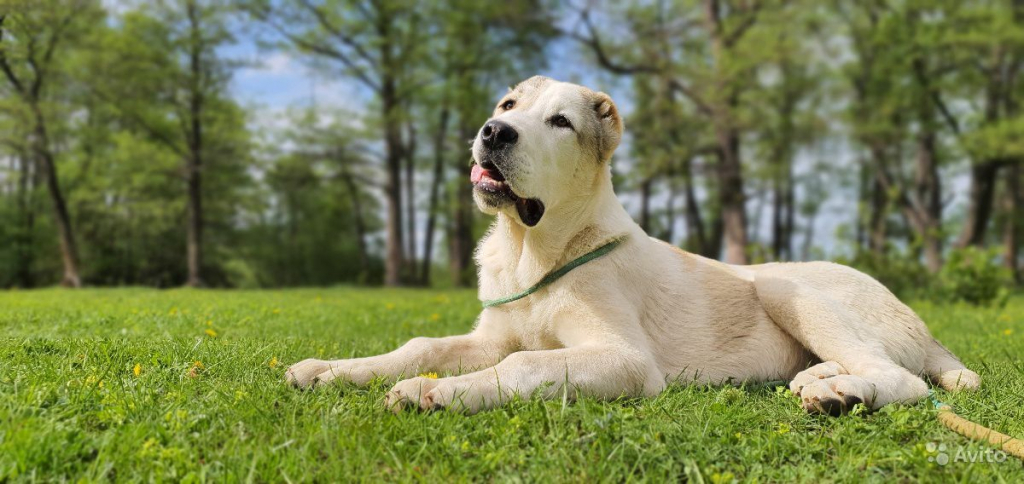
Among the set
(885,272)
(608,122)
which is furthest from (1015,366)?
(885,272)

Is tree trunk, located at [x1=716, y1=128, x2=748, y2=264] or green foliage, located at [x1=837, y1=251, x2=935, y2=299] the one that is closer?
green foliage, located at [x1=837, y1=251, x2=935, y2=299]

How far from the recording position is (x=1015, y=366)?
4.58 meters

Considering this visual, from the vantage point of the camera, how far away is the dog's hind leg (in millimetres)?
3070

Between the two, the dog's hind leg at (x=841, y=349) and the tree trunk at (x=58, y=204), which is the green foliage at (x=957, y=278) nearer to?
the dog's hind leg at (x=841, y=349)

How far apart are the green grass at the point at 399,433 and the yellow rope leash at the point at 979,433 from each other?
6 cm

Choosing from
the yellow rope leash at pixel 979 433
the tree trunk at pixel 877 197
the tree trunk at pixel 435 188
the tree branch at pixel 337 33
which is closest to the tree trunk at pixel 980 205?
the tree trunk at pixel 877 197

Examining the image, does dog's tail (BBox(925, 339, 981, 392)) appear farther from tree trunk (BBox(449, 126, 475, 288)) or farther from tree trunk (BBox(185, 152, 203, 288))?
tree trunk (BBox(185, 152, 203, 288))

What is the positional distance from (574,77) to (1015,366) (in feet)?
63.0

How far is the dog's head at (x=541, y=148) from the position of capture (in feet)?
10.9

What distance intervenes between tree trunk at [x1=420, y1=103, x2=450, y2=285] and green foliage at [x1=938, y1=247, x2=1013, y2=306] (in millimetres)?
19454

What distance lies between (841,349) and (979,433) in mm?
972

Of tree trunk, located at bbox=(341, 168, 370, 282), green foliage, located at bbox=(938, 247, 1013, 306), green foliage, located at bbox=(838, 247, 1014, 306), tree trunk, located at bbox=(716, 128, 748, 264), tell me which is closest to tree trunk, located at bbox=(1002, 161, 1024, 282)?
tree trunk, located at bbox=(716, 128, 748, 264)

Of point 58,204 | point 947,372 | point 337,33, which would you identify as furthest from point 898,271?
point 58,204

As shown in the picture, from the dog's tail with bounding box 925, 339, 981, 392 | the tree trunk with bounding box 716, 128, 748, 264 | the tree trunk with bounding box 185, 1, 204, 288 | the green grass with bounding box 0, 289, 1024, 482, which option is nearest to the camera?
the green grass with bounding box 0, 289, 1024, 482
